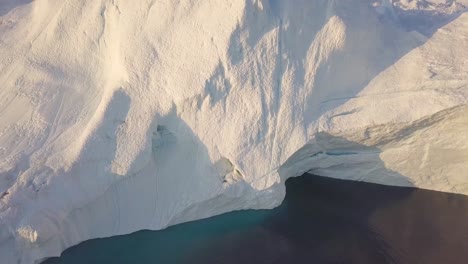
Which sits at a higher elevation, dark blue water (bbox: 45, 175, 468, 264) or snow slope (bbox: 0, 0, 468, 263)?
snow slope (bbox: 0, 0, 468, 263)

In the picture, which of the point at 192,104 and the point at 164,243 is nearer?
the point at 192,104

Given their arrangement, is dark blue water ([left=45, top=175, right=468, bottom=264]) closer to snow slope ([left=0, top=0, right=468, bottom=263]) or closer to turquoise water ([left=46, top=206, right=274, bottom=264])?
turquoise water ([left=46, top=206, right=274, bottom=264])

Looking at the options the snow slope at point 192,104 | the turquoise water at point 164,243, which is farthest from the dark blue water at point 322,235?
the snow slope at point 192,104

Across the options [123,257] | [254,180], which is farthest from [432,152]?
[123,257]

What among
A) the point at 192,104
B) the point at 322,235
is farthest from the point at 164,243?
the point at 322,235

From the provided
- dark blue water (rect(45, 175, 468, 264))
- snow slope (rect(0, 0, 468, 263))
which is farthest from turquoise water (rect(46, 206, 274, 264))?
snow slope (rect(0, 0, 468, 263))

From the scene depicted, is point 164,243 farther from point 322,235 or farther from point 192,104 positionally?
point 322,235
